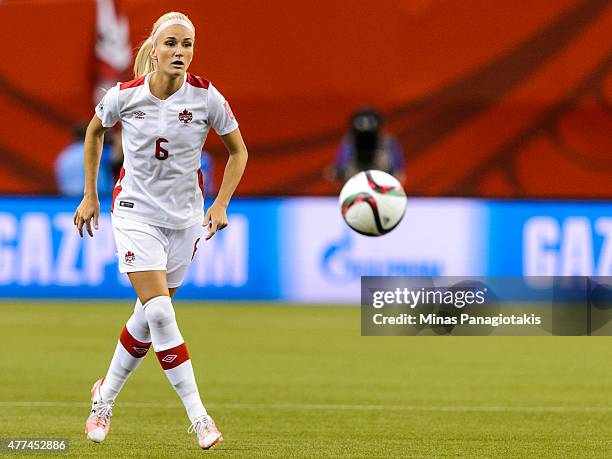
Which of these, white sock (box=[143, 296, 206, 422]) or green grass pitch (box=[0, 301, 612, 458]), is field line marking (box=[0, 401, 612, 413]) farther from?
white sock (box=[143, 296, 206, 422])

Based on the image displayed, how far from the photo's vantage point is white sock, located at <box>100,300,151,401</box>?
308 inches

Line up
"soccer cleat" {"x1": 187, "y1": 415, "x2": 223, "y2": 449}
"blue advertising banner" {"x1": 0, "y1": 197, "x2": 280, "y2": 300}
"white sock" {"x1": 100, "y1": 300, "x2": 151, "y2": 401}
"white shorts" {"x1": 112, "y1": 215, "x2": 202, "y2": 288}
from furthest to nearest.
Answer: "blue advertising banner" {"x1": 0, "y1": 197, "x2": 280, "y2": 300} < "white sock" {"x1": 100, "y1": 300, "x2": 151, "y2": 401} < "white shorts" {"x1": 112, "y1": 215, "x2": 202, "y2": 288} < "soccer cleat" {"x1": 187, "y1": 415, "x2": 223, "y2": 449}

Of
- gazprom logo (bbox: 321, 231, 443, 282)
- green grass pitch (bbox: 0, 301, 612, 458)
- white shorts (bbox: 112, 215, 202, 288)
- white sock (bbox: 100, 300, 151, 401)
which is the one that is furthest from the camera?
gazprom logo (bbox: 321, 231, 443, 282)

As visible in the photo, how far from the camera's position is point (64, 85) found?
89.2 ft

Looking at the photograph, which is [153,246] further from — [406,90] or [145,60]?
[406,90]

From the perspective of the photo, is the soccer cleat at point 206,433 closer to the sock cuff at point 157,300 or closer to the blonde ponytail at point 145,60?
the sock cuff at point 157,300

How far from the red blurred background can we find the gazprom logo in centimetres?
893

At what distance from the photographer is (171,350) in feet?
24.8

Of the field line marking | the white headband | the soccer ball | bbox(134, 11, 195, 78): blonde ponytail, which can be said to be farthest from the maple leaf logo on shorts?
the soccer ball

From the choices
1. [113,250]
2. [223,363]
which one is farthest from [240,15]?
[223,363]

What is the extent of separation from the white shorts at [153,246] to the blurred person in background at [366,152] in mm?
11452

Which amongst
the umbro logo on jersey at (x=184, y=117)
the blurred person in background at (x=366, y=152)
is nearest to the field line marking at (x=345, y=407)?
the umbro logo on jersey at (x=184, y=117)

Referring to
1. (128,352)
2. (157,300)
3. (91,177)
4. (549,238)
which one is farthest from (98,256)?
(157,300)

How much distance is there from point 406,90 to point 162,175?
62.6ft
